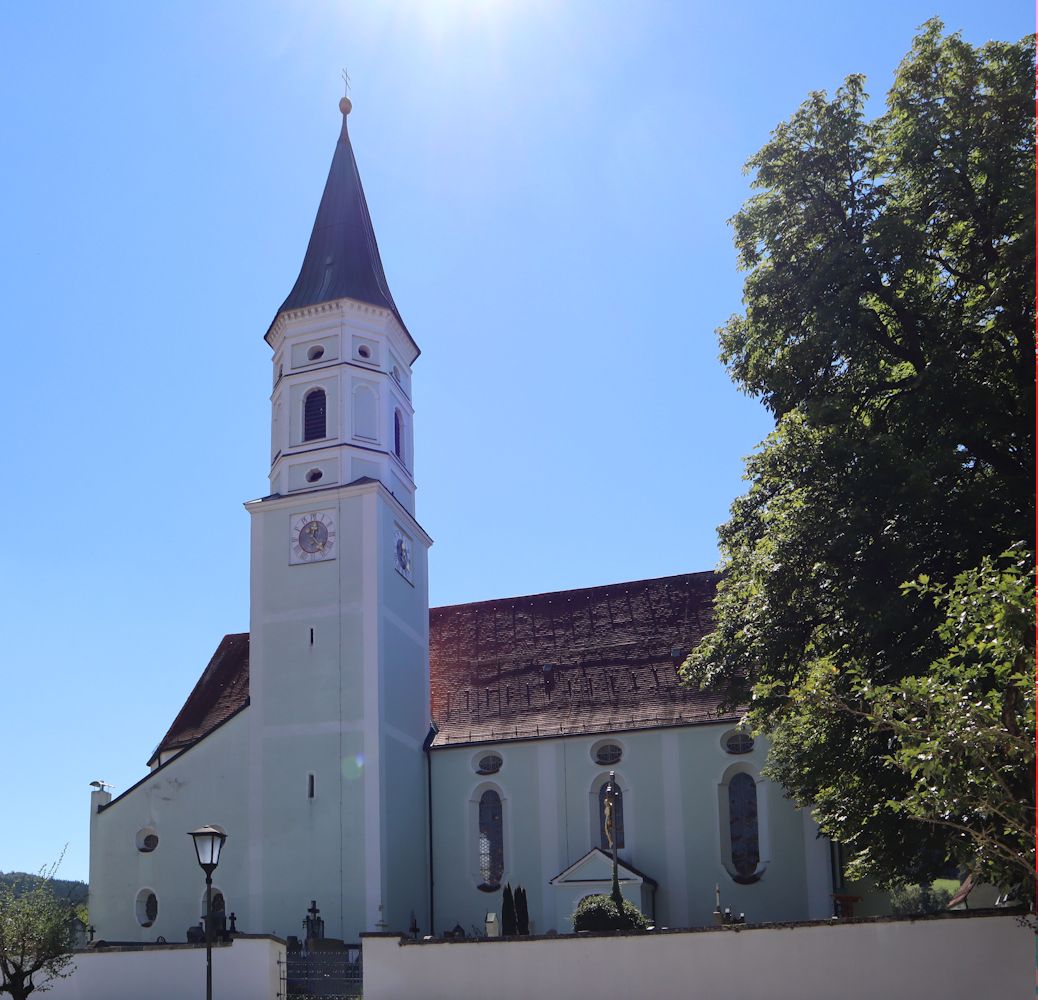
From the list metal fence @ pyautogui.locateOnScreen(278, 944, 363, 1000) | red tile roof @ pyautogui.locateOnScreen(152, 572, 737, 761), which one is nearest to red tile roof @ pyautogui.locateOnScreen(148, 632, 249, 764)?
red tile roof @ pyautogui.locateOnScreen(152, 572, 737, 761)

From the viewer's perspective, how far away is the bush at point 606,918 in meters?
24.0

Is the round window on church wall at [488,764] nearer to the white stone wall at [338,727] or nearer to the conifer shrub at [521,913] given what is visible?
the white stone wall at [338,727]

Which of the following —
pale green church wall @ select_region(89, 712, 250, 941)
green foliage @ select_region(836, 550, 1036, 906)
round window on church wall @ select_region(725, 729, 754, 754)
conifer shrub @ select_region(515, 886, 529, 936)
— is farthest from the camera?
pale green church wall @ select_region(89, 712, 250, 941)

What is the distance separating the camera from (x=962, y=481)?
18.2m

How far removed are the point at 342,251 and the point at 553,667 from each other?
13.1 m

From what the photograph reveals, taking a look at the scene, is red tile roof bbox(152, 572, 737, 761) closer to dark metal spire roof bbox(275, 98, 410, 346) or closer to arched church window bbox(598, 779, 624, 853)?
arched church window bbox(598, 779, 624, 853)

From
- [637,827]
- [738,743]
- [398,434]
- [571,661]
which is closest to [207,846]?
[637,827]

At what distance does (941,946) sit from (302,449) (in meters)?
21.5

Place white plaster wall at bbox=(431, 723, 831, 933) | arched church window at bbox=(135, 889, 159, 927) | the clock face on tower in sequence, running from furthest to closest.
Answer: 1. the clock face on tower
2. arched church window at bbox=(135, 889, 159, 927)
3. white plaster wall at bbox=(431, 723, 831, 933)

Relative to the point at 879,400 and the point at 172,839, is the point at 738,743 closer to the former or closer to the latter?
the point at 879,400

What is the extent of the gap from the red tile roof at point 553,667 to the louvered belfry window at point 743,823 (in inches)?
68.1

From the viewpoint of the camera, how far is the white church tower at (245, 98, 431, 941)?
29594mm

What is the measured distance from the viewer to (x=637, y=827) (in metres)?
30.9

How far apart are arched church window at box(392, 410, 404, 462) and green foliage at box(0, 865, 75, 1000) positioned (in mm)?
15605
